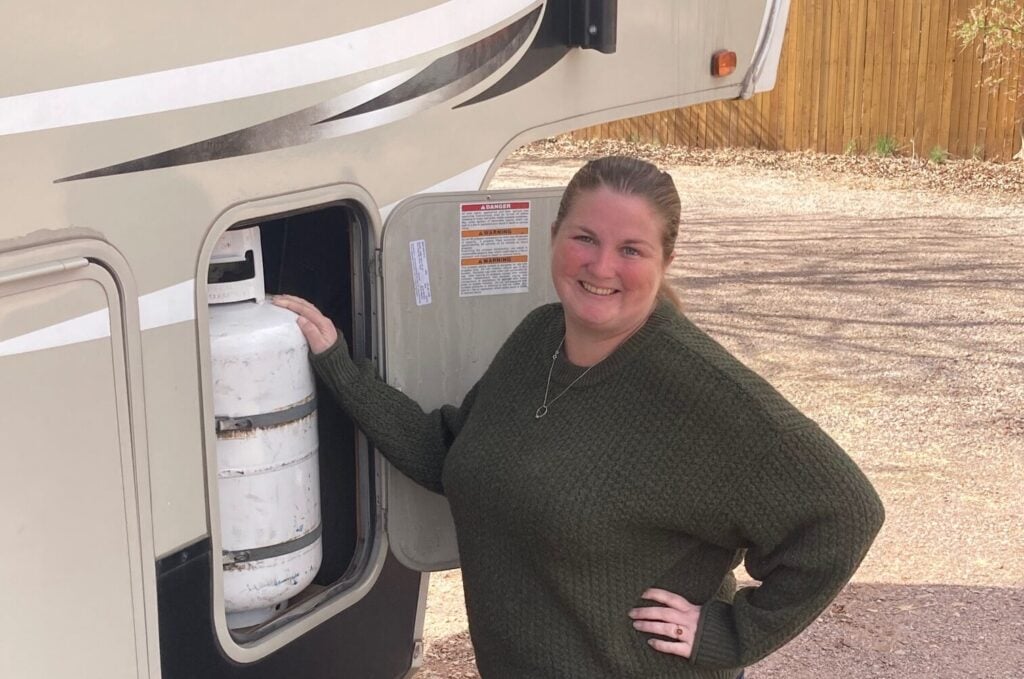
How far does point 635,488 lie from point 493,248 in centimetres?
92

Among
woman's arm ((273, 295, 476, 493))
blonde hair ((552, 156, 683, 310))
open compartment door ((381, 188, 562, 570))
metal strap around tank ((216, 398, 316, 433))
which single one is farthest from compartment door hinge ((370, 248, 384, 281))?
blonde hair ((552, 156, 683, 310))

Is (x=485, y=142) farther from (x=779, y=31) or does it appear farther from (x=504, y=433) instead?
(x=779, y=31)

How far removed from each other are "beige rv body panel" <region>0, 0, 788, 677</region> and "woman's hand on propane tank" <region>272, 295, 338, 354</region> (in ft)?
0.71

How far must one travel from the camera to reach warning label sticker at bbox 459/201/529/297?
9.73ft

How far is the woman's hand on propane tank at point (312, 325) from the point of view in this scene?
8.46 feet

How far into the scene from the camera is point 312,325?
8.48ft

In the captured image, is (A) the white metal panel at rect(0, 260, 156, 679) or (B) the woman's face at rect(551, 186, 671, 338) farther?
(B) the woman's face at rect(551, 186, 671, 338)

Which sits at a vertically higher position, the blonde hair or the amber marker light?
the amber marker light

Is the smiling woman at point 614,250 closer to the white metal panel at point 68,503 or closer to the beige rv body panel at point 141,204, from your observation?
the beige rv body panel at point 141,204

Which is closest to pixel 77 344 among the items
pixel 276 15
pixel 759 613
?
pixel 276 15

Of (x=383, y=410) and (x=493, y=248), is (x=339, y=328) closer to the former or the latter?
(x=383, y=410)

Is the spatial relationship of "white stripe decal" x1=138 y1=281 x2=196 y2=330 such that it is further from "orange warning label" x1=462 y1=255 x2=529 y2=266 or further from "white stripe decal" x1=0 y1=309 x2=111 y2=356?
"orange warning label" x1=462 y1=255 x2=529 y2=266

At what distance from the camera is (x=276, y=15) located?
7.39ft

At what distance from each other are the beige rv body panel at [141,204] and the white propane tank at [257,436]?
0.13 metres
